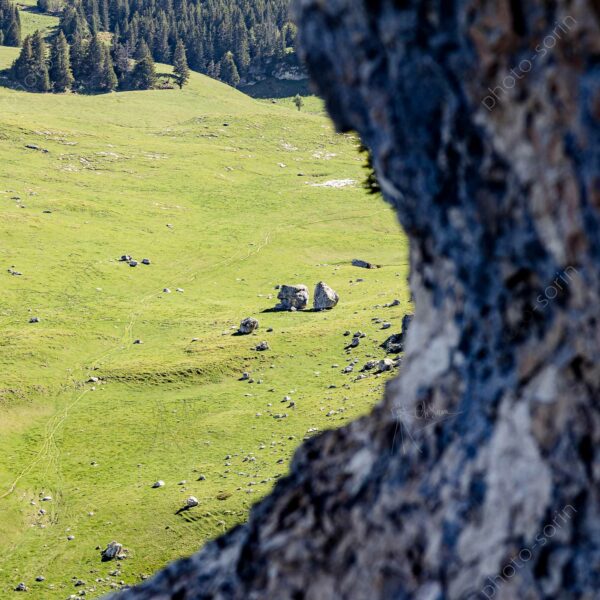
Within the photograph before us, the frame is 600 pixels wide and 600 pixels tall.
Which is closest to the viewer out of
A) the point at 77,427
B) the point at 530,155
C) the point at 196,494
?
the point at 530,155

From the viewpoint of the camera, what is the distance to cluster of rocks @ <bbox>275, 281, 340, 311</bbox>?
69062mm

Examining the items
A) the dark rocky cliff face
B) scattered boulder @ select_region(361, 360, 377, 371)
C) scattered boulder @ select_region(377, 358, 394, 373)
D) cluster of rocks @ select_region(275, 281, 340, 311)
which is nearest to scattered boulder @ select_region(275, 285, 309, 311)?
cluster of rocks @ select_region(275, 281, 340, 311)

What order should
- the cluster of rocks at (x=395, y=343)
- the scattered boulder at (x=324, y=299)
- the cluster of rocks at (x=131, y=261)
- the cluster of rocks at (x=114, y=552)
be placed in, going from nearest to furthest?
the cluster of rocks at (x=114, y=552)
the cluster of rocks at (x=395, y=343)
the scattered boulder at (x=324, y=299)
the cluster of rocks at (x=131, y=261)

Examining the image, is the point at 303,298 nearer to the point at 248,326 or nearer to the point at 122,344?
the point at 248,326

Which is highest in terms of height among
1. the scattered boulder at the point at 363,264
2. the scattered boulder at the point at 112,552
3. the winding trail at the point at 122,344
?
the scattered boulder at the point at 363,264

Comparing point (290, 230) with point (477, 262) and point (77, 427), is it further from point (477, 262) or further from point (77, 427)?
point (477, 262)

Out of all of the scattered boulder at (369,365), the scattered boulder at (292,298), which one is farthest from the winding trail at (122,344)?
the scattered boulder at (369,365)

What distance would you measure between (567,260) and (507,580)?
9.64 feet

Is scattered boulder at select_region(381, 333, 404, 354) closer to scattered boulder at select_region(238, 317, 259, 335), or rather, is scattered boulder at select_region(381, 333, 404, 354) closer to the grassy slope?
the grassy slope

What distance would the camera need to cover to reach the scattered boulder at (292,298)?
70000mm

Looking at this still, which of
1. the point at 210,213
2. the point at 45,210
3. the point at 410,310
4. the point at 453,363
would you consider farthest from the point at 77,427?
the point at 210,213

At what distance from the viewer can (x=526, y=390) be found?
7938mm

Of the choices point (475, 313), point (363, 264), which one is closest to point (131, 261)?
point (363, 264)

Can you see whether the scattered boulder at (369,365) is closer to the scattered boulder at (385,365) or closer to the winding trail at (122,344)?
the scattered boulder at (385,365)
